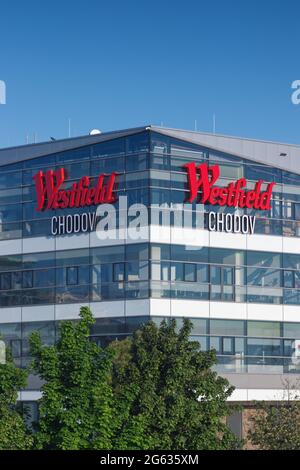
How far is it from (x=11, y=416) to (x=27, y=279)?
24.9 m

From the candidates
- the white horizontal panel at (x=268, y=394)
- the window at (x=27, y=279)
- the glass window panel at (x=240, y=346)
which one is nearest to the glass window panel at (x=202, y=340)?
the glass window panel at (x=240, y=346)

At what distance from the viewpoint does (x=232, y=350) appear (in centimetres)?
7238

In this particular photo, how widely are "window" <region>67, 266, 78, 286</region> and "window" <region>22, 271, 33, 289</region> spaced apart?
2.73 metres

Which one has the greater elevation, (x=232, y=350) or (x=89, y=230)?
(x=89, y=230)

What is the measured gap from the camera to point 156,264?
2763 inches

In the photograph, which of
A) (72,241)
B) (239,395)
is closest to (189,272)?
(72,241)

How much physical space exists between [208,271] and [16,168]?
1264 cm

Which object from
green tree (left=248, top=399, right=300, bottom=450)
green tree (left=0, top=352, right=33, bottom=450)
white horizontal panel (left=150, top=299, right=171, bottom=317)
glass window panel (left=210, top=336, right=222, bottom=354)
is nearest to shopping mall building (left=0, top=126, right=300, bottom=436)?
white horizontal panel (left=150, top=299, right=171, bottom=317)

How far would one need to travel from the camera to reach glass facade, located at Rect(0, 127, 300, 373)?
70.6 m

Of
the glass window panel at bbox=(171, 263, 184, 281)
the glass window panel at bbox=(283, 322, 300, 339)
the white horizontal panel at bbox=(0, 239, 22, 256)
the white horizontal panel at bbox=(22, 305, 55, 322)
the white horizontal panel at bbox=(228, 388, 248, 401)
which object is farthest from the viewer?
the white horizontal panel at bbox=(0, 239, 22, 256)

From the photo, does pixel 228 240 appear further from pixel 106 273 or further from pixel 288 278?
pixel 106 273

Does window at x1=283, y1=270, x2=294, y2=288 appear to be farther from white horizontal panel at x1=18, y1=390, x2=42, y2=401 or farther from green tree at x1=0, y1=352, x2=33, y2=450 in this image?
green tree at x1=0, y1=352, x2=33, y2=450
